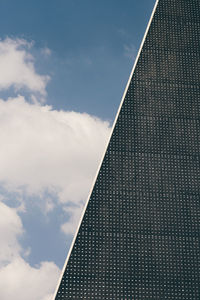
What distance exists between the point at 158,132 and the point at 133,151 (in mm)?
5225

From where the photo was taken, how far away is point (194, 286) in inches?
2335

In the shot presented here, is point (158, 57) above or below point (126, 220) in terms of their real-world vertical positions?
above

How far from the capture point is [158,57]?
72938 millimetres

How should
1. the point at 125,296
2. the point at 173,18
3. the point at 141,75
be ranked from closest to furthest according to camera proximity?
the point at 125,296, the point at 141,75, the point at 173,18

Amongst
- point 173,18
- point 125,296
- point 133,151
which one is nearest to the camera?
point 125,296

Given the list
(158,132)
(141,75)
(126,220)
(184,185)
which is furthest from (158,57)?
(126,220)

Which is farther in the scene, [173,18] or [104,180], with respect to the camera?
[173,18]

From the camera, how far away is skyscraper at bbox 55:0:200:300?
2299 inches

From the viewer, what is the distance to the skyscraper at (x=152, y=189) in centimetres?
5841

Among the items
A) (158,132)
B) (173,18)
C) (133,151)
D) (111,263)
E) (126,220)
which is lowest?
(111,263)

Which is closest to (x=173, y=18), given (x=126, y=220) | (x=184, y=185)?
(x=184, y=185)

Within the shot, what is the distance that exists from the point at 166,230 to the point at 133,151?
12797 mm

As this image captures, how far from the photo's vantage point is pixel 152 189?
65.1m

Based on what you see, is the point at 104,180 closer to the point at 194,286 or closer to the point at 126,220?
the point at 126,220
